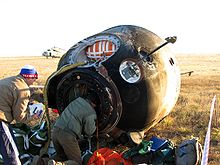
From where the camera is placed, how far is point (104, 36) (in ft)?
23.0

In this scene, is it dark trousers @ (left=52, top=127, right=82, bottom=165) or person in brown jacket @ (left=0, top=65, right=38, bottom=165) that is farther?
person in brown jacket @ (left=0, top=65, right=38, bottom=165)

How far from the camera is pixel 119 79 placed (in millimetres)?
6559

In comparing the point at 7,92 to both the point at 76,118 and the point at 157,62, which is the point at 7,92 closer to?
the point at 76,118

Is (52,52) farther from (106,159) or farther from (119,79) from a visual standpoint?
(106,159)

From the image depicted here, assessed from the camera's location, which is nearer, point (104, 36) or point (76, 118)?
point (76, 118)

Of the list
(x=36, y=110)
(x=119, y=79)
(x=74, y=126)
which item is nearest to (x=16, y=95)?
(x=36, y=110)

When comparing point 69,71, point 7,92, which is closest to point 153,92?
point 69,71

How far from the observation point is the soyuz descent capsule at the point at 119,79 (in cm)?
642

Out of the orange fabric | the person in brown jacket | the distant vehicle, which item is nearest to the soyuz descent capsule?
the person in brown jacket

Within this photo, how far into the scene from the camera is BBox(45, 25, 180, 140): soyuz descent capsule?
21.1ft

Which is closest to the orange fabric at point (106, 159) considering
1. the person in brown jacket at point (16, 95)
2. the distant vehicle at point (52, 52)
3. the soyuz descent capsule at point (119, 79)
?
the soyuz descent capsule at point (119, 79)

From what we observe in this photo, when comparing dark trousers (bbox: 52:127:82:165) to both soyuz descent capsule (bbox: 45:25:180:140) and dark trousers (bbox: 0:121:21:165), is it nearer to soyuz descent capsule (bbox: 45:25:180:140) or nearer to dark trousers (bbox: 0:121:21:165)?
soyuz descent capsule (bbox: 45:25:180:140)

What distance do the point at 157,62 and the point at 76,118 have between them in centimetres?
186

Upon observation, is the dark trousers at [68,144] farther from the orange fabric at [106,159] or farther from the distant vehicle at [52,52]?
the distant vehicle at [52,52]
